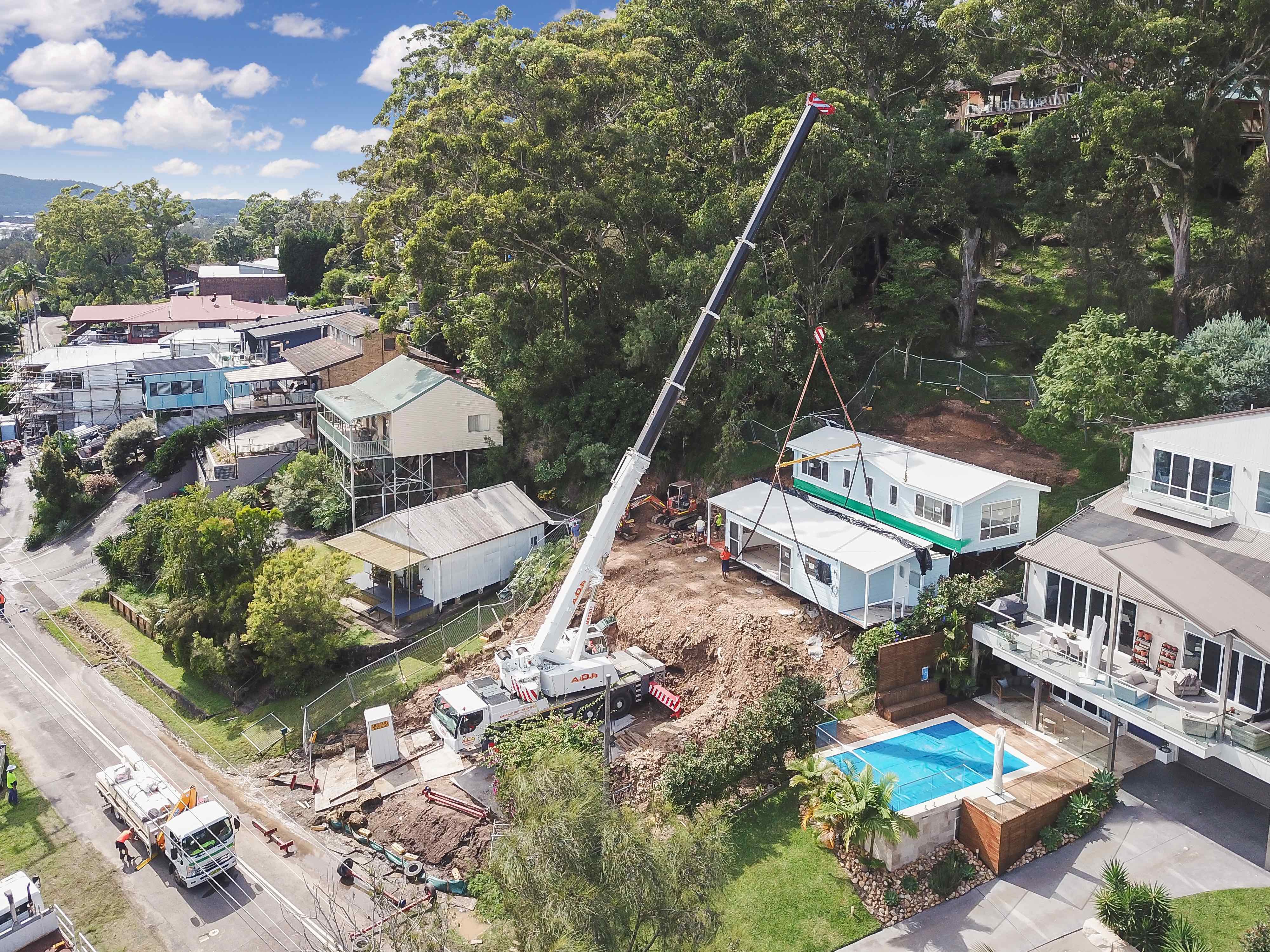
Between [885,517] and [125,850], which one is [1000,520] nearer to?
[885,517]

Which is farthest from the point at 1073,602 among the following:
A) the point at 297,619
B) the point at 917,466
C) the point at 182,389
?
the point at 182,389

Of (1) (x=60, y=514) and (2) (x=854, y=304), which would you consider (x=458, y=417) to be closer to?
(2) (x=854, y=304)

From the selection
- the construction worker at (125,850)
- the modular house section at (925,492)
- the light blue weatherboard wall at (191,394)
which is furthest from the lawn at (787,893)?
the light blue weatherboard wall at (191,394)

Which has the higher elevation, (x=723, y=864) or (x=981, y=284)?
(x=981, y=284)

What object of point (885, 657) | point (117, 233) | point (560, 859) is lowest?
point (885, 657)

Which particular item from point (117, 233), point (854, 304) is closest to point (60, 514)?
point (854, 304)

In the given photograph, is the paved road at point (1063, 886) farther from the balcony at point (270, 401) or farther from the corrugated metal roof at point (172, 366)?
the corrugated metal roof at point (172, 366)

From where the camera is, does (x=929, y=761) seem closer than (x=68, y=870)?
Yes
